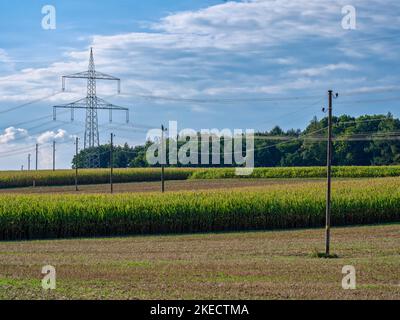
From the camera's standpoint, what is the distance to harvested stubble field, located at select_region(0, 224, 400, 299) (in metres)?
18.9

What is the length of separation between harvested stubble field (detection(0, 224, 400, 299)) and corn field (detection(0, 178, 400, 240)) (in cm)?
339

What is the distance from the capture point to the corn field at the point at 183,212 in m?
42.6

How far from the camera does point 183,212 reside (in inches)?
1763

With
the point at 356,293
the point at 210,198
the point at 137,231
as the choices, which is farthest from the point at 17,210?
the point at 356,293

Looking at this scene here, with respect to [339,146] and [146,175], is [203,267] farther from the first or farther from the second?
[339,146]

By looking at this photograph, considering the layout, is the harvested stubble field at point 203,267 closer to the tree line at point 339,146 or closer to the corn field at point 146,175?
the corn field at point 146,175

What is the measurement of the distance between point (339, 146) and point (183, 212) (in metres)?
88.7

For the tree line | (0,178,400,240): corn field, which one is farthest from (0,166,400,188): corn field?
(0,178,400,240): corn field

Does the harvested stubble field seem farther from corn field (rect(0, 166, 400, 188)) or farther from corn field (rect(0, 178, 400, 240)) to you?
corn field (rect(0, 166, 400, 188))

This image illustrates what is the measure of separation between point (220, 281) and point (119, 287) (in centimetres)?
307

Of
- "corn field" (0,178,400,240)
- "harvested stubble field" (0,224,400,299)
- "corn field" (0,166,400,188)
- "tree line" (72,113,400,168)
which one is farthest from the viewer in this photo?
"tree line" (72,113,400,168)

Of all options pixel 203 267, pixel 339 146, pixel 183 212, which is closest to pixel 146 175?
pixel 339 146
